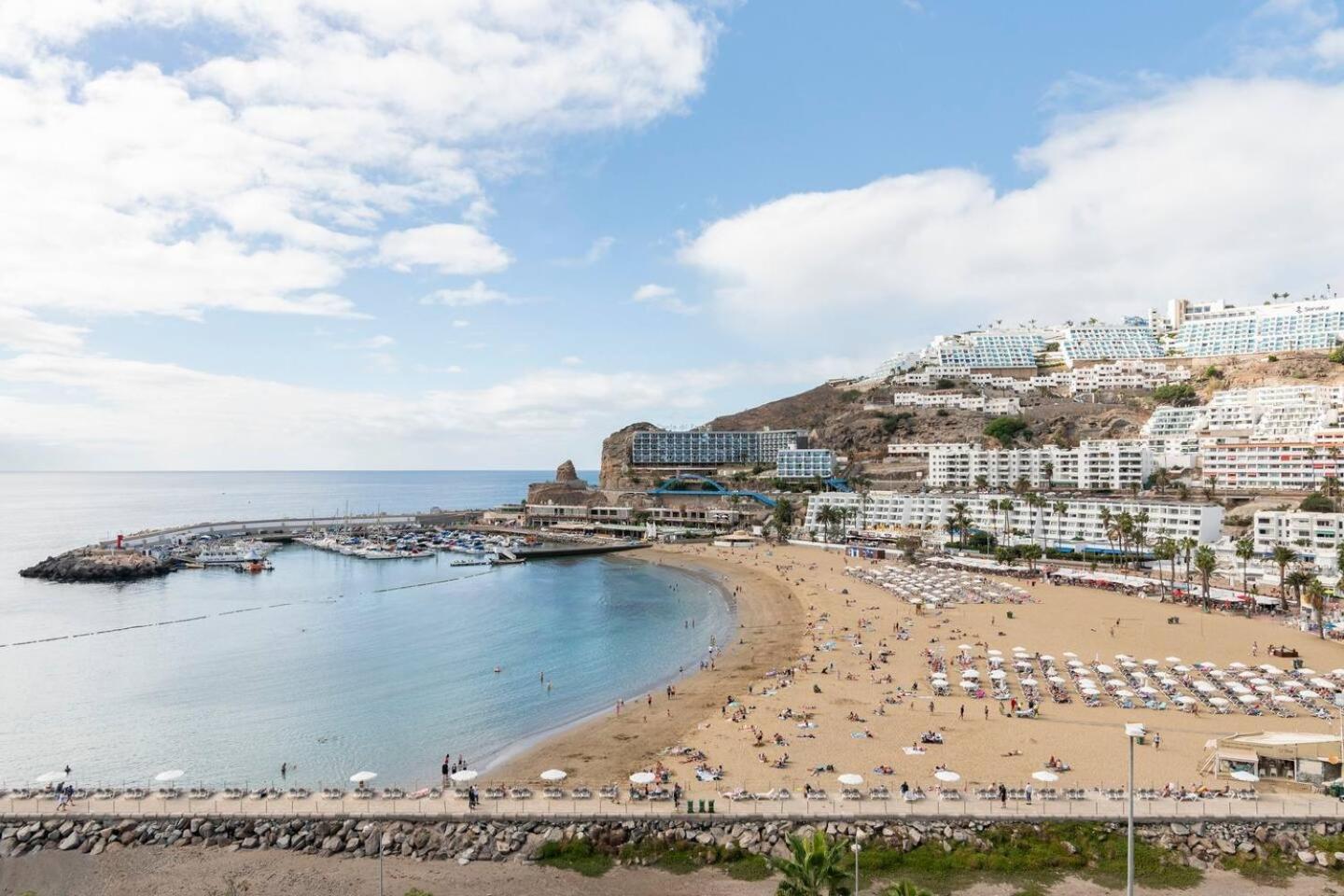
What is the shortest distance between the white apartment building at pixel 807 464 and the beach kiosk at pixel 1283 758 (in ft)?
345

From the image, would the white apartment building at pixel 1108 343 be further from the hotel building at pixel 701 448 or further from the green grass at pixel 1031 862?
the green grass at pixel 1031 862

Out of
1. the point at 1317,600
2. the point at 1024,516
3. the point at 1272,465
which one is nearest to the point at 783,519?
the point at 1024,516

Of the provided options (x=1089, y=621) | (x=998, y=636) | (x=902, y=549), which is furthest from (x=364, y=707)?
(x=902, y=549)

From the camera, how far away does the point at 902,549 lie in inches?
3430

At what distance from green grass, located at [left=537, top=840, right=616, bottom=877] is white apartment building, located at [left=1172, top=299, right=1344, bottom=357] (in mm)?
155559

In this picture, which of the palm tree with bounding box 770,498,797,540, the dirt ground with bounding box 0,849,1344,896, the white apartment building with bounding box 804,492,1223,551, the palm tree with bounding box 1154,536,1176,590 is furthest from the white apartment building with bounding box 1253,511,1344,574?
the dirt ground with bounding box 0,849,1344,896

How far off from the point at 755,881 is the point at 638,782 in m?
6.87

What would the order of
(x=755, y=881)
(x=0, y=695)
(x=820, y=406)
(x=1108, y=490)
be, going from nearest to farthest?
(x=755, y=881), (x=0, y=695), (x=1108, y=490), (x=820, y=406)

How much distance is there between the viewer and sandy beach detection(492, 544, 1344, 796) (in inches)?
1112

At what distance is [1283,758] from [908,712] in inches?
535

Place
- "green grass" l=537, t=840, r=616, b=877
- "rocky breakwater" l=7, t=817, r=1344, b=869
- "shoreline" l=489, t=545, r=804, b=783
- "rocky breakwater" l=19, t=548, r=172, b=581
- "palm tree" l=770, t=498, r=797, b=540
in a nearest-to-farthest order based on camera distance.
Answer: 1. "green grass" l=537, t=840, r=616, b=877
2. "rocky breakwater" l=7, t=817, r=1344, b=869
3. "shoreline" l=489, t=545, r=804, b=783
4. "rocky breakwater" l=19, t=548, r=172, b=581
5. "palm tree" l=770, t=498, r=797, b=540

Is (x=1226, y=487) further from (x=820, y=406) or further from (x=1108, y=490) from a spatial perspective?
(x=820, y=406)

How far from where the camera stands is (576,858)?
2189cm

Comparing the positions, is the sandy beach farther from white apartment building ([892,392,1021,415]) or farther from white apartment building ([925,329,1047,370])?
white apartment building ([925,329,1047,370])
